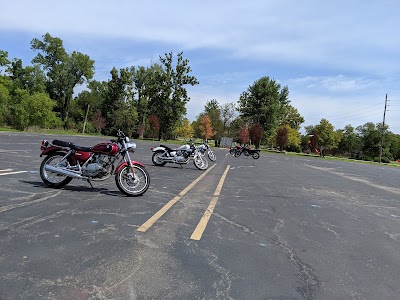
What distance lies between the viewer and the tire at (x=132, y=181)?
7922 millimetres

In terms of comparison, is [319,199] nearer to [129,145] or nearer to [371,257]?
[371,257]

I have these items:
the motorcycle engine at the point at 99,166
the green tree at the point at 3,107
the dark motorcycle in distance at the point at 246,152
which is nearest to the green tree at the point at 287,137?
the dark motorcycle in distance at the point at 246,152

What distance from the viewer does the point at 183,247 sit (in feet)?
15.6

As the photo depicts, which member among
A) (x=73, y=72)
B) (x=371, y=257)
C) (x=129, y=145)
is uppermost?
(x=73, y=72)

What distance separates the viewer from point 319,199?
32.9ft

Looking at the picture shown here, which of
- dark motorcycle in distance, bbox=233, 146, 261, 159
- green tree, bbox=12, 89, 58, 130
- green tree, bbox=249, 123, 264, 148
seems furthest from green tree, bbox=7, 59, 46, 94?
dark motorcycle in distance, bbox=233, 146, 261, 159

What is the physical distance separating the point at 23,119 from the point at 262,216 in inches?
2156

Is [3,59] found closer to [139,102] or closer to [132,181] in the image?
[139,102]

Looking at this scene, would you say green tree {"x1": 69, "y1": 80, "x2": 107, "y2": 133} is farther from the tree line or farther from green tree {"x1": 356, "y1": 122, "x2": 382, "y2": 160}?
green tree {"x1": 356, "y1": 122, "x2": 382, "y2": 160}

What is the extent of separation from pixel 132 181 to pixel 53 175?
72.6 inches

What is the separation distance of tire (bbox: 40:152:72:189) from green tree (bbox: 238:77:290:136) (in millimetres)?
75770

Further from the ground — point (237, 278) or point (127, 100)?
point (127, 100)

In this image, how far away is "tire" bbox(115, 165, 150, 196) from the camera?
26.0 ft

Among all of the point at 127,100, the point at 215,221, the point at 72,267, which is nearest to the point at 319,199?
the point at 215,221
